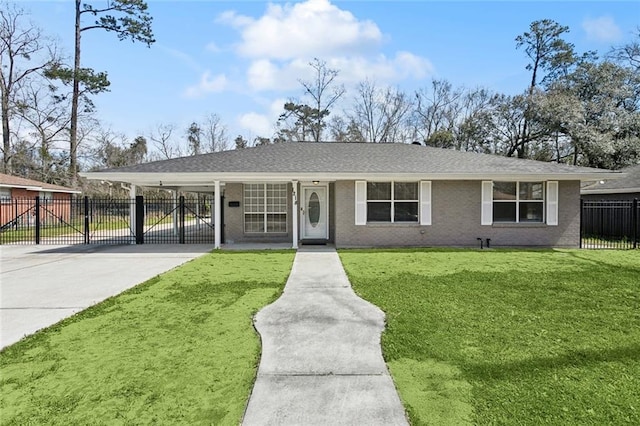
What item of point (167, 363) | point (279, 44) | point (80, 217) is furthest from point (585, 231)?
point (80, 217)

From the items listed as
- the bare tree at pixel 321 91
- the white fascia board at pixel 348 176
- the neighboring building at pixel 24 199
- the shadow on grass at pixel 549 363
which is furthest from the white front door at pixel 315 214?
the bare tree at pixel 321 91

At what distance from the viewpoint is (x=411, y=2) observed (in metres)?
11.6

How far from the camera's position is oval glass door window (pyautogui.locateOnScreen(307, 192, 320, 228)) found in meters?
13.5

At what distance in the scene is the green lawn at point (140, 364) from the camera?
2.77 m

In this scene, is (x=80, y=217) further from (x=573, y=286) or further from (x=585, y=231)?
(x=585, y=231)

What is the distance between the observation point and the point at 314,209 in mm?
13539

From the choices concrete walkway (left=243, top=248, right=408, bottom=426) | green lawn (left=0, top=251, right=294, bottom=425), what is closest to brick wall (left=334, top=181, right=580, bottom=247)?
concrete walkway (left=243, top=248, right=408, bottom=426)

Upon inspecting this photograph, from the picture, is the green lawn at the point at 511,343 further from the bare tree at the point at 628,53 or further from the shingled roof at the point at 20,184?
the bare tree at the point at 628,53

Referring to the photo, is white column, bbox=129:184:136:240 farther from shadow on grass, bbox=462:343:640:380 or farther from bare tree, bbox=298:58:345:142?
bare tree, bbox=298:58:345:142

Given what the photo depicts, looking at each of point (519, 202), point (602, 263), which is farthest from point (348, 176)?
point (602, 263)

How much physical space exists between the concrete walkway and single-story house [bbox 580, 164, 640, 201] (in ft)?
53.1

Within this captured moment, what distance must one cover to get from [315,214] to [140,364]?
1023cm

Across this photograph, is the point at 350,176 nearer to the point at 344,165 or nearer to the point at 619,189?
the point at 344,165

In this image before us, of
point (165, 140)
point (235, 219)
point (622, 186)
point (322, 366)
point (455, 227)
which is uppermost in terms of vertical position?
point (165, 140)
